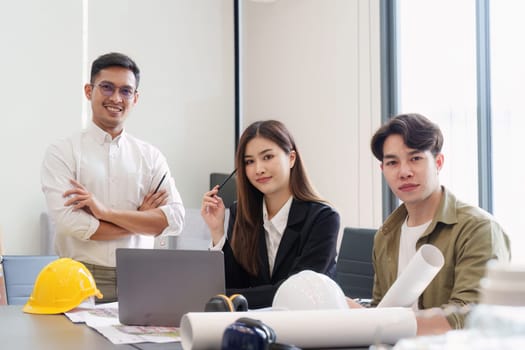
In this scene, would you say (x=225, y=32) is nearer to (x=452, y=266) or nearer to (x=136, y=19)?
(x=136, y=19)

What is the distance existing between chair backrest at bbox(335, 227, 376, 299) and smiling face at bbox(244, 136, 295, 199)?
479mm

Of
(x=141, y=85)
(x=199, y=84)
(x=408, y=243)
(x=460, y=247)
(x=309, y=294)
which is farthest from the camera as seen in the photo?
(x=199, y=84)

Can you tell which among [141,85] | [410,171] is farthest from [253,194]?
[141,85]

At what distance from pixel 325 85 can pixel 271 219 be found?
2.81 metres

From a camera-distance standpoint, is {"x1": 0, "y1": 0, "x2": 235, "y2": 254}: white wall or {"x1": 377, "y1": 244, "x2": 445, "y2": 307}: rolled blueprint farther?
{"x1": 0, "y1": 0, "x2": 235, "y2": 254}: white wall

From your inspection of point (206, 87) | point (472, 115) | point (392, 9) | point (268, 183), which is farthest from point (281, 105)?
point (268, 183)

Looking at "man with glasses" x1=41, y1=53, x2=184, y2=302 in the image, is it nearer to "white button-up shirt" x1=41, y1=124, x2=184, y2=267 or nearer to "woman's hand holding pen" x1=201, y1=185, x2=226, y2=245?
"white button-up shirt" x1=41, y1=124, x2=184, y2=267

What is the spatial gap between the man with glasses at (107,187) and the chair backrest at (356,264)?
76 centimetres

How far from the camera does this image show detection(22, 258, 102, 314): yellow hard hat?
2303mm

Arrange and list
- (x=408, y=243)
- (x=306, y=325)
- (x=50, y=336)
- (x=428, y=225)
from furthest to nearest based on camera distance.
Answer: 1. (x=408, y=243)
2. (x=428, y=225)
3. (x=50, y=336)
4. (x=306, y=325)

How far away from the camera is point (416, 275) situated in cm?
146

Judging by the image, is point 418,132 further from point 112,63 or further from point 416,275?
point 112,63

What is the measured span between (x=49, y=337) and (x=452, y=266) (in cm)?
116

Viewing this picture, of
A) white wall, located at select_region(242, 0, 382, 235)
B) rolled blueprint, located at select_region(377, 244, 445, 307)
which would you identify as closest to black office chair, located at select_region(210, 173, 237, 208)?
white wall, located at select_region(242, 0, 382, 235)
